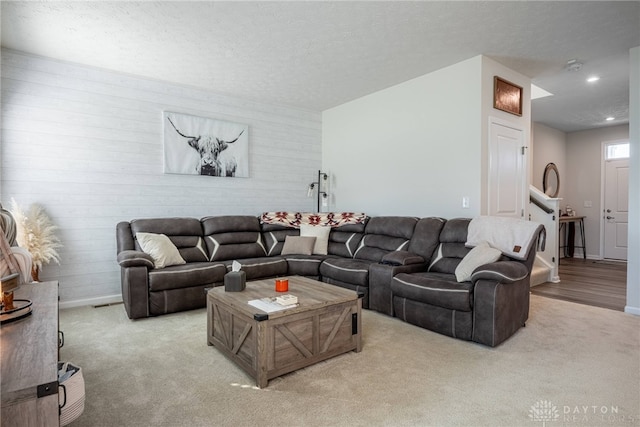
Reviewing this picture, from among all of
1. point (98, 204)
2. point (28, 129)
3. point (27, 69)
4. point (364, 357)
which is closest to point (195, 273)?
point (98, 204)

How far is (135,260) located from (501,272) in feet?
10.6

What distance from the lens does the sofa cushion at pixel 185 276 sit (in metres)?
3.36

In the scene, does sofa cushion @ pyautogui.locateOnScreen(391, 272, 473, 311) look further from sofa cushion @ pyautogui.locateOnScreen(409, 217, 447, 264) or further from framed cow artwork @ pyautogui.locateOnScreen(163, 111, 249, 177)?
framed cow artwork @ pyautogui.locateOnScreen(163, 111, 249, 177)

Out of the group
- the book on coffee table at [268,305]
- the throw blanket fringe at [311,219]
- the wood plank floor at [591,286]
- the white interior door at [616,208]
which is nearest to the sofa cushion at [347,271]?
the throw blanket fringe at [311,219]

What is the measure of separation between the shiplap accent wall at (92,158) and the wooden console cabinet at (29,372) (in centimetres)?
260

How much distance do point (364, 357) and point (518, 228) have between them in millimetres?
1806

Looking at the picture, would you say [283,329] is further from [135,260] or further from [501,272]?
[135,260]

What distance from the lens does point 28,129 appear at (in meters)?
3.51

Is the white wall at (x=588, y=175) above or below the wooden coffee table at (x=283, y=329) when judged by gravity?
above

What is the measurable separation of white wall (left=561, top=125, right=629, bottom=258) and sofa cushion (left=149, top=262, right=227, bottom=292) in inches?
298

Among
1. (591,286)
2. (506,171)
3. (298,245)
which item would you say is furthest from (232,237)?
(591,286)

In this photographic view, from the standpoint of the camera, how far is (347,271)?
3748 millimetres

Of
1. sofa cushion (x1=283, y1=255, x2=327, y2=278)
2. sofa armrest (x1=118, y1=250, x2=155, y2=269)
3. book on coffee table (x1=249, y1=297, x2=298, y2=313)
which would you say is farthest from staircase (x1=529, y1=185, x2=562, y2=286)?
sofa armrest (x1=118, y1=250, x2=155, y2=269)

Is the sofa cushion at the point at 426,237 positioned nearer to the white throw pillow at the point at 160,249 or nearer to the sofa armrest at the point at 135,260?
the white throw pillow at the point at 160,249
